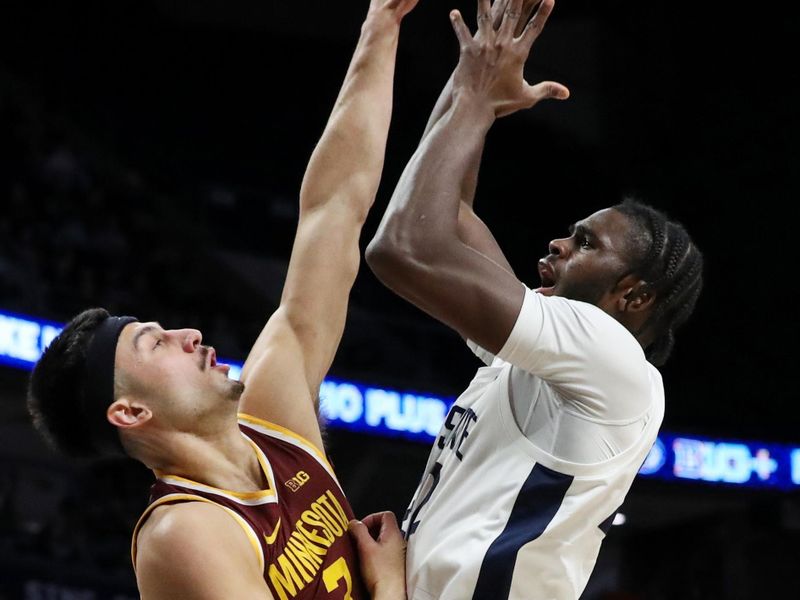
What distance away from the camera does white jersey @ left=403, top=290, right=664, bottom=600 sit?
2.39 meters

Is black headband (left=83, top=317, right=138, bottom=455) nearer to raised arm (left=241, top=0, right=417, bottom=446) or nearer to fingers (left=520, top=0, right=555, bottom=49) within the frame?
raised arm (left=241, top=0, right=417, bottom=446)

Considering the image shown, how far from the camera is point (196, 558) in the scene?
239 cm

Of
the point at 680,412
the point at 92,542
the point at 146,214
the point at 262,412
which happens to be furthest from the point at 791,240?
the point at 262,412

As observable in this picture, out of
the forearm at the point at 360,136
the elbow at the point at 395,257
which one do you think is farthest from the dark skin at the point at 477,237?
the forearm at the point at 360,136

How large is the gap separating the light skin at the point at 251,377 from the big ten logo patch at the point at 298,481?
0.07 meters

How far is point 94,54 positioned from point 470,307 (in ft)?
44.0

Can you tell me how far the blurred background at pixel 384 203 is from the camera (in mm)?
10812

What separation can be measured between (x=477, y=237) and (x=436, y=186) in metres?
0.27

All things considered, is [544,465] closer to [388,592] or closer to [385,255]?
[388,592]

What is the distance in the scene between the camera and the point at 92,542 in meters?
9.57

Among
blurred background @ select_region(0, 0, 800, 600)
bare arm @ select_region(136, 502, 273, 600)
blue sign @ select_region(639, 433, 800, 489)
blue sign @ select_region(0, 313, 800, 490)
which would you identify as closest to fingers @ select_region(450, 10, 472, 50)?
bare arm @ select_region(136, 502, 273, 600)

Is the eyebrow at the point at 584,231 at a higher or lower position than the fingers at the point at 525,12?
lower

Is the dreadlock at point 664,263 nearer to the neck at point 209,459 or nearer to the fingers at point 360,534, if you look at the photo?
the fingers at point 360,534

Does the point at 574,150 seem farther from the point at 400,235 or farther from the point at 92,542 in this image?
the point at 400,235
